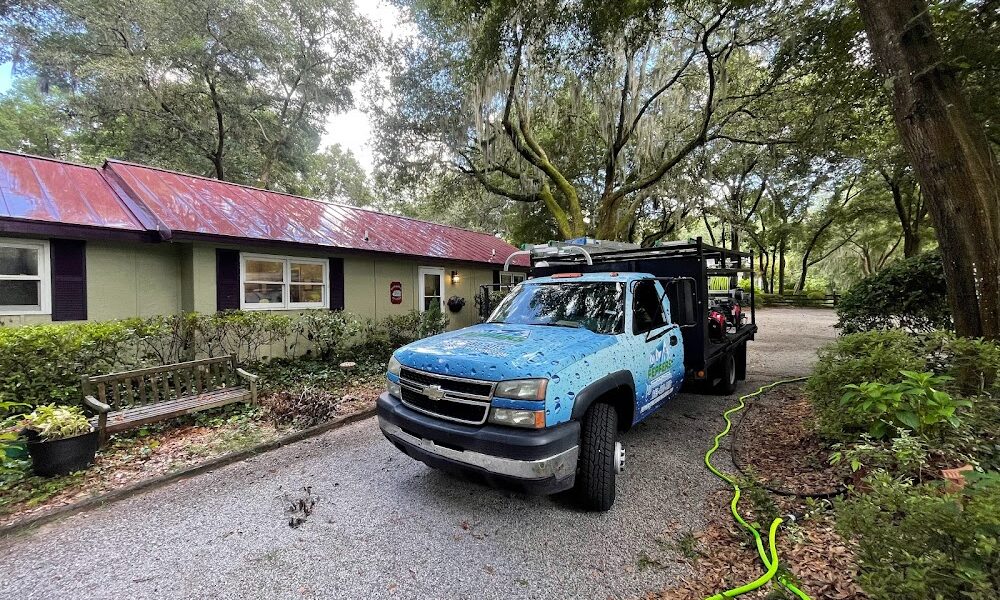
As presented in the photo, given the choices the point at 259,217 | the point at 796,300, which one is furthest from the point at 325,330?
the point at 796,300

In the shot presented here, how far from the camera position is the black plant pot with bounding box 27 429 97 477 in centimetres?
343

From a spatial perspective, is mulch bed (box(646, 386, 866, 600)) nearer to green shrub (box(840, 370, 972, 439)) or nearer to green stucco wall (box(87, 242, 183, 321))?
green shrub (box(840, 370, 972, 439))

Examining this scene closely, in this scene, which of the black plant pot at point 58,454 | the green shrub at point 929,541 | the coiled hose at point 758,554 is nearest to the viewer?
the green shrub at point 929,541

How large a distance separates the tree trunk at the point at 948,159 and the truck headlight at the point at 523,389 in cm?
432

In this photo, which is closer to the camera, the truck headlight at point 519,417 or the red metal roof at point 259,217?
the truck headlight at point 519,417

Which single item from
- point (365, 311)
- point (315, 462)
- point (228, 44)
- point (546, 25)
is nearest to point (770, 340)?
point (546, 25)

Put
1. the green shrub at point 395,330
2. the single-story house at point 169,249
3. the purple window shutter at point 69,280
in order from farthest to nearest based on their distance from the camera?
the green shrub at point 395,330
the purple window shutter at point 69,280
the single-story house at point 169,249

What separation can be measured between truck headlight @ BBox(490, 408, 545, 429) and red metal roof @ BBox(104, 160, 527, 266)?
6808mm

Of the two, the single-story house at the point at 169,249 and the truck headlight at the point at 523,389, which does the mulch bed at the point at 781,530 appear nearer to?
the truck headlight at the point at 523,389

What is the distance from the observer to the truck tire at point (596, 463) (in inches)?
114

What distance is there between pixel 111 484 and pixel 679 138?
16260 millimetres

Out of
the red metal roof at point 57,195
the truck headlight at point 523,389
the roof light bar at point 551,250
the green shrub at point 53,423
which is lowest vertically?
the green shrub at point 53,423

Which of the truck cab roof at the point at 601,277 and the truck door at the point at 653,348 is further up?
the truck cab roof at the point at 601,277

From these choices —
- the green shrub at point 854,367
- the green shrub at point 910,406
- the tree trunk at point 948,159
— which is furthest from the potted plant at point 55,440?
the tree trunk at point 948,159
